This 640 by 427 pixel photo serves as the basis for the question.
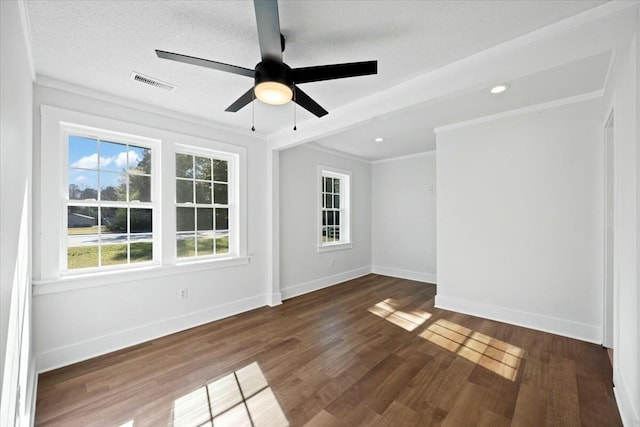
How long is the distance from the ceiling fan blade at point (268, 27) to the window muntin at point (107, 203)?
2.26 m

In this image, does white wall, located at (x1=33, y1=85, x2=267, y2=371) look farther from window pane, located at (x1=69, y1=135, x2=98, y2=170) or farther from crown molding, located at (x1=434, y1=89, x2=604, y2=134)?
crown molding, located at (x1=434, y1=89, x2=604, y2=134)

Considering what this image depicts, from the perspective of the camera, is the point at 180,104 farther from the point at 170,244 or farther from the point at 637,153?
the point at 637,153

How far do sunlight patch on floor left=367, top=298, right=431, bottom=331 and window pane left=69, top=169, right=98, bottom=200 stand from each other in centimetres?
362

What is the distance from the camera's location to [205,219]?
11.6ft

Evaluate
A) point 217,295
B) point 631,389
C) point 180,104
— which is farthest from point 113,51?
point 631,389

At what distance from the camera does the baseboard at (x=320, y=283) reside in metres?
4.45

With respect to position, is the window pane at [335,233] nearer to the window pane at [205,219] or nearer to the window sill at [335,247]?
the window sill at [335,247]

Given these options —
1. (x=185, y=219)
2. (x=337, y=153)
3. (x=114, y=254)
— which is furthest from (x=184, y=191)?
(x=337, y=153)

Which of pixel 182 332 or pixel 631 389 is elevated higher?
pixel 631 389

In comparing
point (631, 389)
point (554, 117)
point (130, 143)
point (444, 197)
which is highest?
point (554, 117)

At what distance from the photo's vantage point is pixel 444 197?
3.85 metres

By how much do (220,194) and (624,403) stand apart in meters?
4.24

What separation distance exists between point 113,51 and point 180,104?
951 millimetres

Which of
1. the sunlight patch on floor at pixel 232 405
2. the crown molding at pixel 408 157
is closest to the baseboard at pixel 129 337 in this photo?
the sunlight patch on floor at pixel 232 405
